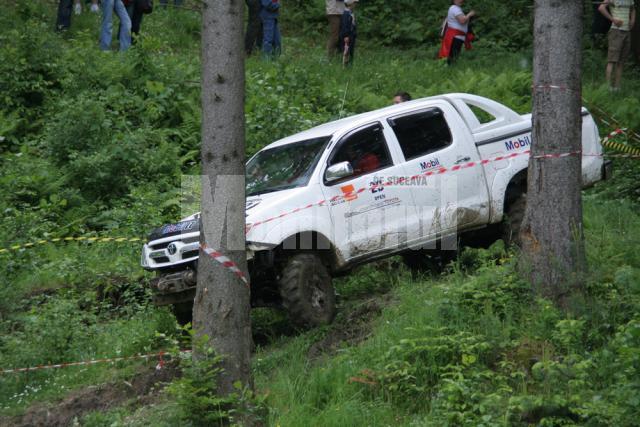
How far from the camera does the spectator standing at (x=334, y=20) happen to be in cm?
2033

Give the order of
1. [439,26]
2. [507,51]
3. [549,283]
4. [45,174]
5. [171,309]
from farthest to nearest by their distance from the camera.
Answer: [439,26] < [507,51] < [45,174] < [171,309] < [549,283]

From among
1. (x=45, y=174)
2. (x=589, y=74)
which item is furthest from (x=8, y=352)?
(x=589, y=74)

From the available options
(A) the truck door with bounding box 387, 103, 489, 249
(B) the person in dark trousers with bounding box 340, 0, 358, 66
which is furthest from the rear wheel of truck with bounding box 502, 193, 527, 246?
(B) the person in dark trousers with bounding box 340, 0, 358, 66

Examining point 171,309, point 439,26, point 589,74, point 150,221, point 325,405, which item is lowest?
point 325,405

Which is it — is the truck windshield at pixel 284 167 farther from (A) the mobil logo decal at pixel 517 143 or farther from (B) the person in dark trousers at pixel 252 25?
(B) the person in dark trousers at pixel 252 25

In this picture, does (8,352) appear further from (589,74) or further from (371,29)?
(371,29)

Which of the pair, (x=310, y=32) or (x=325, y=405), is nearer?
(x=325, y=405)

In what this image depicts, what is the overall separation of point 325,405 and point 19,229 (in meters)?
6.37

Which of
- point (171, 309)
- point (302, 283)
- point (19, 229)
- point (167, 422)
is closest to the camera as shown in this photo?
point (167, 422)

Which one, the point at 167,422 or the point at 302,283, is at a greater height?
the point at 302,283

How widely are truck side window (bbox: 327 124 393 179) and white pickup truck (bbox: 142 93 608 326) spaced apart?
0.03 feet

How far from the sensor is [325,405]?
7688 mm

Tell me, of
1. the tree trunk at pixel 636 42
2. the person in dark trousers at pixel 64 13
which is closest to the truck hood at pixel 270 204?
the person in dark trousers at pixel 64 13

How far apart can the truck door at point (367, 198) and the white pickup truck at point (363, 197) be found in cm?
1
